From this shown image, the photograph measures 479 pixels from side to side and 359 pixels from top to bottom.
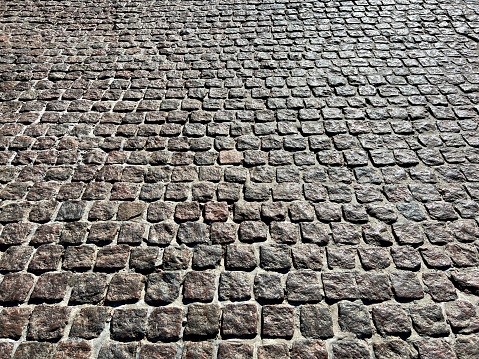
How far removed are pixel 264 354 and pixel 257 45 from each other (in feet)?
15.3

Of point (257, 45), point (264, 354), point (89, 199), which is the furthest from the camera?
point (257, 45)

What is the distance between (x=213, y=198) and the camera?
3.73 metres

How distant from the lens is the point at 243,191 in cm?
379

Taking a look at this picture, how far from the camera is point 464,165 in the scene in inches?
156

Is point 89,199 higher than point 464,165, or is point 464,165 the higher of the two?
point 464,165

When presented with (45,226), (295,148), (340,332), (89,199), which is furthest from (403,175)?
(45,226)

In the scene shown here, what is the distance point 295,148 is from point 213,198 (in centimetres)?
112

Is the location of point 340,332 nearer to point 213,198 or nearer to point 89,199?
point 213,198

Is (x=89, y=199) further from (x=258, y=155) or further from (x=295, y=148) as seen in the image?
(x=295, y=148)

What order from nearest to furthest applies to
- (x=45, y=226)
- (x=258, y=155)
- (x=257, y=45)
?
(x=45, y=226)
(x=258, y=155)
(x=257, y=45)

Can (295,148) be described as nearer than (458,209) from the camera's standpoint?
No

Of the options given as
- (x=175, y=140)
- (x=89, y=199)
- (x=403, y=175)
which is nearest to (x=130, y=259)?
(x=89, y=199)

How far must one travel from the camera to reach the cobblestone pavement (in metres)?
2.79

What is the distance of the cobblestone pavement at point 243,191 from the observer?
279cm
